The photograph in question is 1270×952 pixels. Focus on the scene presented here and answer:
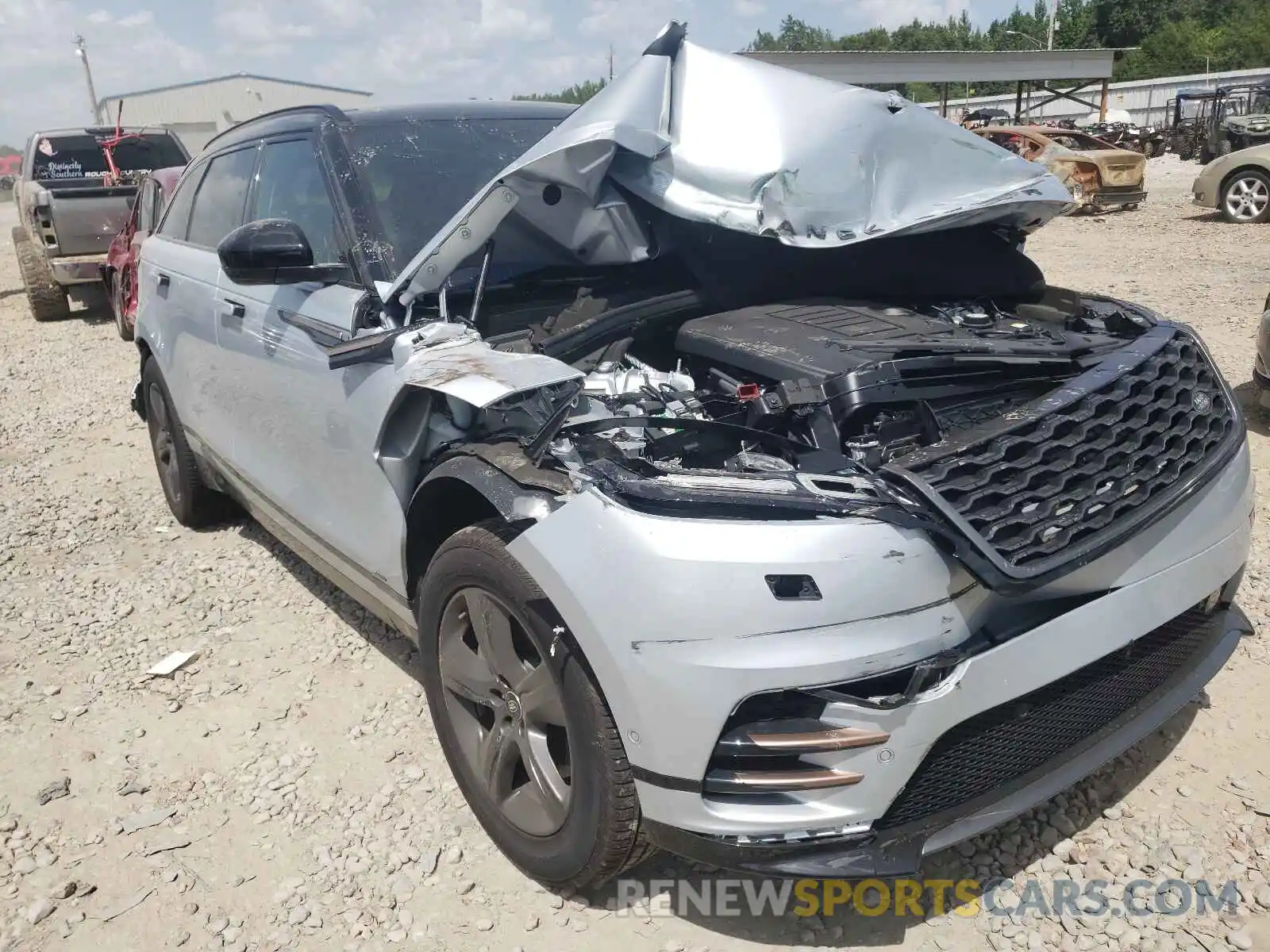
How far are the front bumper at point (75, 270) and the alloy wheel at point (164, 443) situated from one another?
22.6ft

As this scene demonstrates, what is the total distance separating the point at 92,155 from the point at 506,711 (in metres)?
13.3

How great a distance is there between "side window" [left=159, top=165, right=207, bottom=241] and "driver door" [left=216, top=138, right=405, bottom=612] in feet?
3.17

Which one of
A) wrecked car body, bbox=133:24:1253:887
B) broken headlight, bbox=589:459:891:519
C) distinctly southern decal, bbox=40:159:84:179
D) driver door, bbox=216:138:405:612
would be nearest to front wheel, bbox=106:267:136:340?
distinctly southern decal, bbox=40:159:84:179

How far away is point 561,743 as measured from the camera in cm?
230

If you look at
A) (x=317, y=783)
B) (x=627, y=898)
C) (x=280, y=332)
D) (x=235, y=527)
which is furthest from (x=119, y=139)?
(x=627, y=898)

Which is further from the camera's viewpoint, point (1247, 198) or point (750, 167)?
point (1247, 198)

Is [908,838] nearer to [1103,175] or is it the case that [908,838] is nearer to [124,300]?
[124,300]

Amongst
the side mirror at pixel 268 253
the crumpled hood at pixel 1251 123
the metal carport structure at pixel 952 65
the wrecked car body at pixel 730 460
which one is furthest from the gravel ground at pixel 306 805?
the metal carport structure at pixel 952 65

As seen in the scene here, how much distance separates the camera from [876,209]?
112 inches

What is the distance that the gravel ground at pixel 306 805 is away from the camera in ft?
7.54

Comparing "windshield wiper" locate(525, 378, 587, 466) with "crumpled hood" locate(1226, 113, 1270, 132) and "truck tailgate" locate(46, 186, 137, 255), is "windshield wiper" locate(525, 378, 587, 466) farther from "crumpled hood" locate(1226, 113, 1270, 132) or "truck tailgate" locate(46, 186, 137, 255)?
"crumpled hood" locate(1226, 113, 1270, 132)

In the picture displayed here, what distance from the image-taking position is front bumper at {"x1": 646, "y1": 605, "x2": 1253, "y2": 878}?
6.12 ft

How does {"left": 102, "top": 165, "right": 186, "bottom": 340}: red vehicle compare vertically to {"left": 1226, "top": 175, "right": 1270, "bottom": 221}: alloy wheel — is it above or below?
above

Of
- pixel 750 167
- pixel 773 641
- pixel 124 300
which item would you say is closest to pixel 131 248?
pixel 124 300
